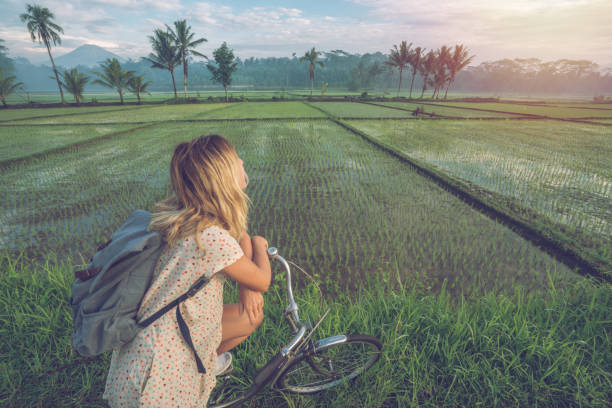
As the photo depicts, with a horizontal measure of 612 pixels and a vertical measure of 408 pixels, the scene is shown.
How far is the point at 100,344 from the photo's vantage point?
957 mm

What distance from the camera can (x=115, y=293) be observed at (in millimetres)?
958

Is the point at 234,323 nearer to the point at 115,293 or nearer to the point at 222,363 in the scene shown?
the point at 222,363

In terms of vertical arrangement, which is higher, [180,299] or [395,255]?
[180,299]

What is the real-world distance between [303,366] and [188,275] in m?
1.13

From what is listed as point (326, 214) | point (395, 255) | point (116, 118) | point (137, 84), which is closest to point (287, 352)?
point (395, 255)

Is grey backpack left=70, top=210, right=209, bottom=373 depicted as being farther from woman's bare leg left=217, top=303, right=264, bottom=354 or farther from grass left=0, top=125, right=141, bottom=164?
grass left=0, top=125, right=141, bottom=164

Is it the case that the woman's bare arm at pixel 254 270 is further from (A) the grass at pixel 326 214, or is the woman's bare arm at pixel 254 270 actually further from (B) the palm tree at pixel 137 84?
(B) the palm tree at pixel 137 84

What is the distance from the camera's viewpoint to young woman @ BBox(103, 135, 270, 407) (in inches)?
39.7

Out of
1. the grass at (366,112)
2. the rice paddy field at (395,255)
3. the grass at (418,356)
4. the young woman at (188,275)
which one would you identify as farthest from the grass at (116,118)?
the young woman at (188,275)

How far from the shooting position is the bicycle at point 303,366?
1389 millimetres

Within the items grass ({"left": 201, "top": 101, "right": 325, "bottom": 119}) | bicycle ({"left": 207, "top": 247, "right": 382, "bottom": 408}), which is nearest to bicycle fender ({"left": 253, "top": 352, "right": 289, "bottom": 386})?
bicycle ({"left": 207, "top": 247, "right": 382, "bottom": 408})

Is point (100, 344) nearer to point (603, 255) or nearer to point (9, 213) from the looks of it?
point (603, 255)

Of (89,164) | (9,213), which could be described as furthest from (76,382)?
(89,164)

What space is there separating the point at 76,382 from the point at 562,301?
3.71 m
